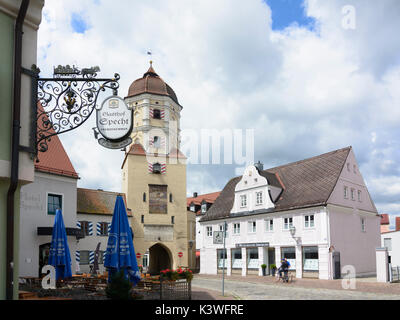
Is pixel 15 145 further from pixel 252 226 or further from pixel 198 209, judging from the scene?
pixel 198 209

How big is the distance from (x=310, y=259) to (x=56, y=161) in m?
18.4

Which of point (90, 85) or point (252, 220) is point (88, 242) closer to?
point (252, 220)

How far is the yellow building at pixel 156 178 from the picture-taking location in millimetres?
41344

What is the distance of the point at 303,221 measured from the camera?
30609 millimetres

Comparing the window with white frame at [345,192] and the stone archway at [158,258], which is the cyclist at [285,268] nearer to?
the window with white frame at [345,192]

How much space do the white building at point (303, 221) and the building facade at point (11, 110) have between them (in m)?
20.4

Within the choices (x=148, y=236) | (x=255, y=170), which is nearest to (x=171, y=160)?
(x=148, y=236)

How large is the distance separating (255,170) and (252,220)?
424cm

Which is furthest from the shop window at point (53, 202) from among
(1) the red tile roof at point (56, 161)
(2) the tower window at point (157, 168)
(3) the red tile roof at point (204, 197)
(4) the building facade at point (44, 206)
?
(3) the red tile roof at point (204, 197)

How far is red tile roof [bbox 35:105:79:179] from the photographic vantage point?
24.3 metres

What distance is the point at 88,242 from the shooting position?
35.2 metres

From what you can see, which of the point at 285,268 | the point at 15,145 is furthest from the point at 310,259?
the point at 15,145

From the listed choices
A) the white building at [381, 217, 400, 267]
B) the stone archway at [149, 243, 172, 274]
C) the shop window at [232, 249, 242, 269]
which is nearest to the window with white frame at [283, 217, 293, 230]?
the shop window at [232, 249, 242, 269]
